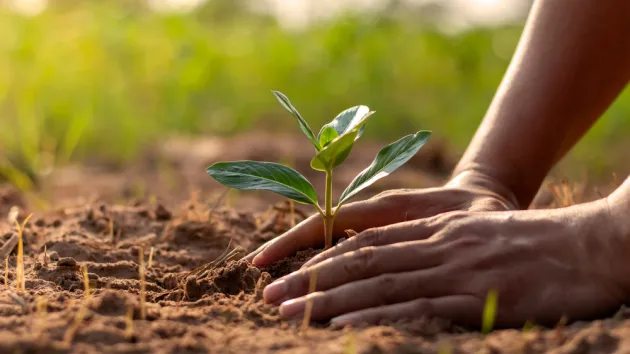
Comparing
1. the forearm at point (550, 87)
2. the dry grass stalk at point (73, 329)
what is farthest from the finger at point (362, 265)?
the forearm at point (550, 87)

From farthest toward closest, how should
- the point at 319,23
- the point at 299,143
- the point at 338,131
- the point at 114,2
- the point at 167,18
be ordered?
the point at 114,2 < the point at 319,23 < the point at 167,18 < the point at 299,143 < the point at 338,131

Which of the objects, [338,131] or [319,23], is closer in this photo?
[338,131]

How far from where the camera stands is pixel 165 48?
642 centimetres

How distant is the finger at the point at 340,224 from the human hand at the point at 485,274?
25 cm

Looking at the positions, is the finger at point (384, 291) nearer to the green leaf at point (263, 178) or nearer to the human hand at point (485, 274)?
the human hand at point (485, 274)

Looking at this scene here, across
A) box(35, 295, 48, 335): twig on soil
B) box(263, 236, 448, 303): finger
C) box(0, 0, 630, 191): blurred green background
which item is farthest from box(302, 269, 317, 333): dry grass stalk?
box(0, 0, 630, 191): blurred green background

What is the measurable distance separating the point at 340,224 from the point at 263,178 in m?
0.25

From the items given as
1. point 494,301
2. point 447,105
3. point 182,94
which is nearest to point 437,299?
point 494,301

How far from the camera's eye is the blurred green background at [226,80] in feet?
19.0

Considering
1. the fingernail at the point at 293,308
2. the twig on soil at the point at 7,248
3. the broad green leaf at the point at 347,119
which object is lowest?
the fingernail at the point at 293,308

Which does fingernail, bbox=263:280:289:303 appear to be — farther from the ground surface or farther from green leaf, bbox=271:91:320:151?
green leaf, bbox=271:91:320:151

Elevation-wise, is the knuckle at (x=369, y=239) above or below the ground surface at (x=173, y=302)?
above

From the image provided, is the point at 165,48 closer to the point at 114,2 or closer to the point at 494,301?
the point at 114,2

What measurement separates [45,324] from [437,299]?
29.4 inches
